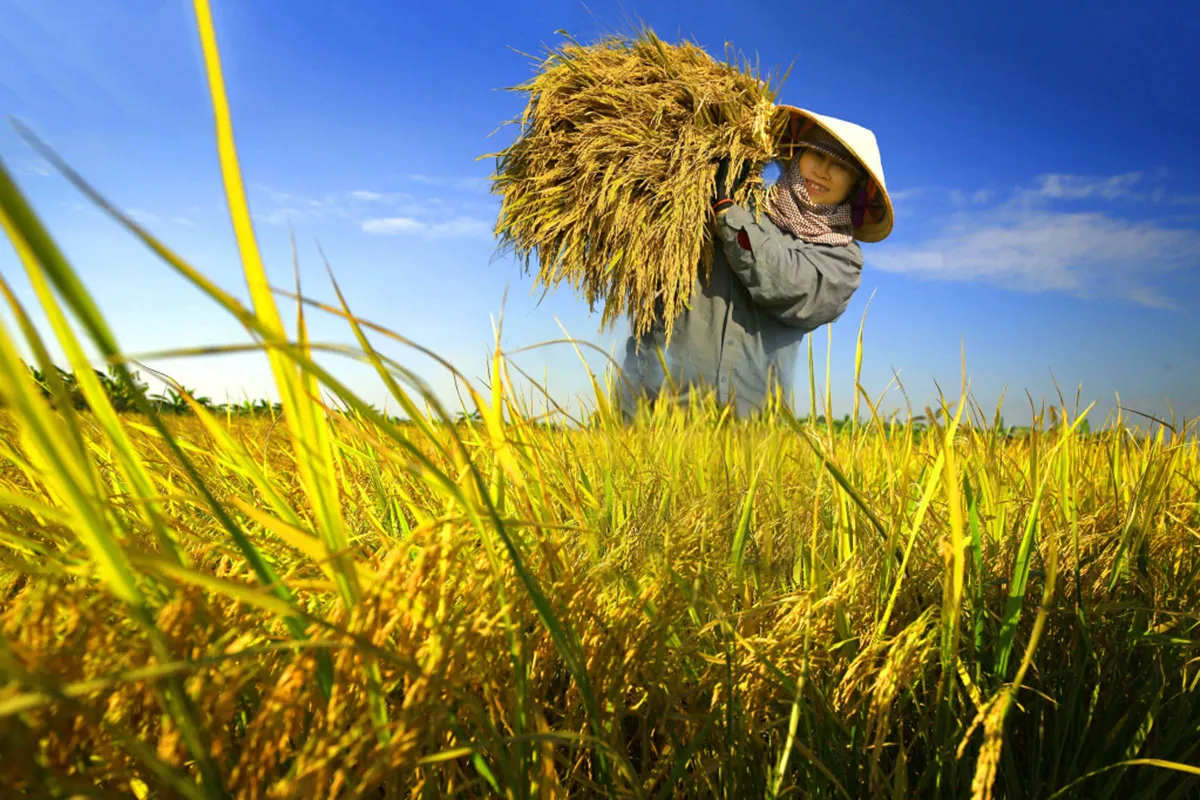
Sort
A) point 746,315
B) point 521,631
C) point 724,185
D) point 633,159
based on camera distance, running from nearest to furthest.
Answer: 1. point 521,631
2. point 633,159
3. point 724,185
4. point 746,315

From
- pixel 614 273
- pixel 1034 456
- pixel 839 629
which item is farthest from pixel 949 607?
pixel 614 273

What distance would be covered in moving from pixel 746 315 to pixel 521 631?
10.8 feet

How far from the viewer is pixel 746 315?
3.69 meters

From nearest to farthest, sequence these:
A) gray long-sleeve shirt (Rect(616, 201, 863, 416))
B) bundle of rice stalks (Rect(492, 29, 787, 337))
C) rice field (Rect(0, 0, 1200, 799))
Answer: rice field (Rect(0, 0, 1200, 799)), bundle of rice stalks (Rect(492, 29, 787, 337)), gray long-sleeve shirt (Rect(616, 201, 863, 416))

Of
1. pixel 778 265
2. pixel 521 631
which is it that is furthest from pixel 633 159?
pixel 521 631

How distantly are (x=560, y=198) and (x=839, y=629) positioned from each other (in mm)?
2849

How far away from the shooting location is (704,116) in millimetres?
3209

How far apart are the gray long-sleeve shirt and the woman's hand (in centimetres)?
13

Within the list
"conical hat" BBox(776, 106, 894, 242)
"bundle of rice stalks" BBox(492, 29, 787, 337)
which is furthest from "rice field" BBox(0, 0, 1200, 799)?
"conical hat" BBox(776, 106, 894, 242)

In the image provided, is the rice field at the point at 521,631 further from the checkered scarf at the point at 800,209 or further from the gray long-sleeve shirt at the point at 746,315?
the checkered scarf at the point at 800,209

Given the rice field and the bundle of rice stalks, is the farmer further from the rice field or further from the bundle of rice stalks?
the rice field

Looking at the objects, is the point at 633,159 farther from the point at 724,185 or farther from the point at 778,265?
the point at 778,265

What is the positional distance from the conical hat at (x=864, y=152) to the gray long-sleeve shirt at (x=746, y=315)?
0.13 m

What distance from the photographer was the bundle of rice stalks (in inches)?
123
